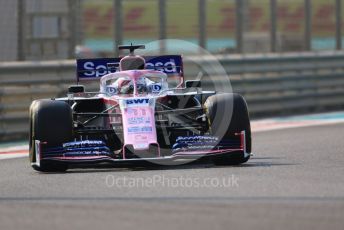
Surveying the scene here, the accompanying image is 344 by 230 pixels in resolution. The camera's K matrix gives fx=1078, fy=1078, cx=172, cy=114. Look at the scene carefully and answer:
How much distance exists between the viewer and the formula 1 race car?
10.8 m

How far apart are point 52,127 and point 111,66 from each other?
1.86 m

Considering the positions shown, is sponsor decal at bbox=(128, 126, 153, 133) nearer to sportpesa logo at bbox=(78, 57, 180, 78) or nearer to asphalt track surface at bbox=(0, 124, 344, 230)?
asphalt track surface at bbox=(0, 124, 344, 230)

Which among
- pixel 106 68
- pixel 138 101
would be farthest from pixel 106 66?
pixel 138 101

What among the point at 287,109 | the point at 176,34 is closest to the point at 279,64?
the point at 287,109

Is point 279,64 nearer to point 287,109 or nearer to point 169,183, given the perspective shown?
point 287,109

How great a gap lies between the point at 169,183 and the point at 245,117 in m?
1.95

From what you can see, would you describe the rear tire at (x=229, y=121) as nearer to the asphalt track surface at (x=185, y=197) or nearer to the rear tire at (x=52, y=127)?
→ the asphalt track surface at (x=185, y=197)

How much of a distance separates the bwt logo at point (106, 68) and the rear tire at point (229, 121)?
4.42ft

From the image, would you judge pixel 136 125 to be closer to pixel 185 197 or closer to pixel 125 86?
pixel 125 86

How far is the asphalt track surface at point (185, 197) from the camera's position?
723cm

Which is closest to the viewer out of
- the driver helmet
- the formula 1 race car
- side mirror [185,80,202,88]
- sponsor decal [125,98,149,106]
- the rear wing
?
the formula 1 race car

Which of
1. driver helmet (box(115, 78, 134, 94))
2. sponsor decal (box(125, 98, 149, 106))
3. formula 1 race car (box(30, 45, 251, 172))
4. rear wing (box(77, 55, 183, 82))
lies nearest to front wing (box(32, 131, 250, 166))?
formula 1 race car (box(30, 45, 251, 172))

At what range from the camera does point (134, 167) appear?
11375 mm

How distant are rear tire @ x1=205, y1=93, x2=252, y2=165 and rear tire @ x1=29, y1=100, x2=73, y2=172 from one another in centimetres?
151
